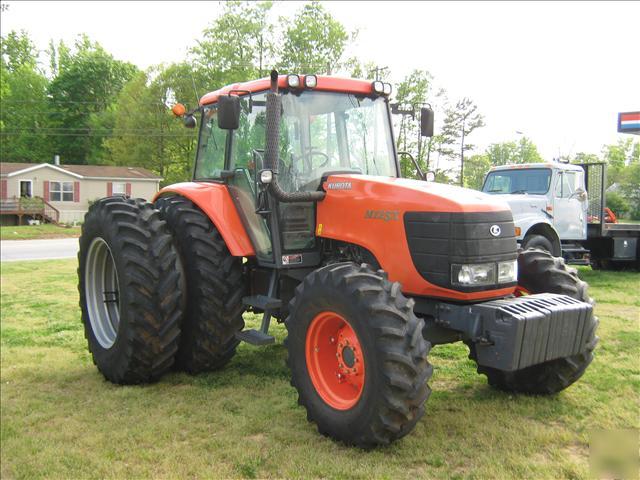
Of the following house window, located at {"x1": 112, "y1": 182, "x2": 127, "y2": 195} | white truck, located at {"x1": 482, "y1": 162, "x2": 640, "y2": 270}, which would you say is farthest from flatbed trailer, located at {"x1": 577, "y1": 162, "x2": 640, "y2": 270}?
house window, located at {"x1": 112, "y1": 182, "x2": 127, "y2": 195}

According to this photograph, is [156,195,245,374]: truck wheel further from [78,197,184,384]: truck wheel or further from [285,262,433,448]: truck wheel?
[285,262,433,448]: truck wheel

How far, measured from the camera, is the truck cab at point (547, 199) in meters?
10.6

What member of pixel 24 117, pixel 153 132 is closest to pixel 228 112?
pixel 153 132

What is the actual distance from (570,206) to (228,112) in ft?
29.6

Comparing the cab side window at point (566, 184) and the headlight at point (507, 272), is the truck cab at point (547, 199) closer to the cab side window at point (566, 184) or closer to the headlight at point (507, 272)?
the cab side window at point (566, 184)

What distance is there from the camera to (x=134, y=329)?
4781mm

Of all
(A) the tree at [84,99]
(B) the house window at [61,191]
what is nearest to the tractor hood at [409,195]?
(B) the house window at [61,191]

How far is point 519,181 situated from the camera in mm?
11602

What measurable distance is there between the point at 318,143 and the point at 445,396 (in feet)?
7.64

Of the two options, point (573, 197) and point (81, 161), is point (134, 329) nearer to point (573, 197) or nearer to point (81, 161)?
point (573, 197)

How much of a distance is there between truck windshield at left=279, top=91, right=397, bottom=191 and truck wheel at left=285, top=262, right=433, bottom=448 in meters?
1.17

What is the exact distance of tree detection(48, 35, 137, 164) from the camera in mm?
48781

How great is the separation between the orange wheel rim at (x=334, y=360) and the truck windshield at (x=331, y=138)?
1.24 metres

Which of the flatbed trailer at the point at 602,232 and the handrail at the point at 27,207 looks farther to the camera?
the handrail at the point at 27,207
